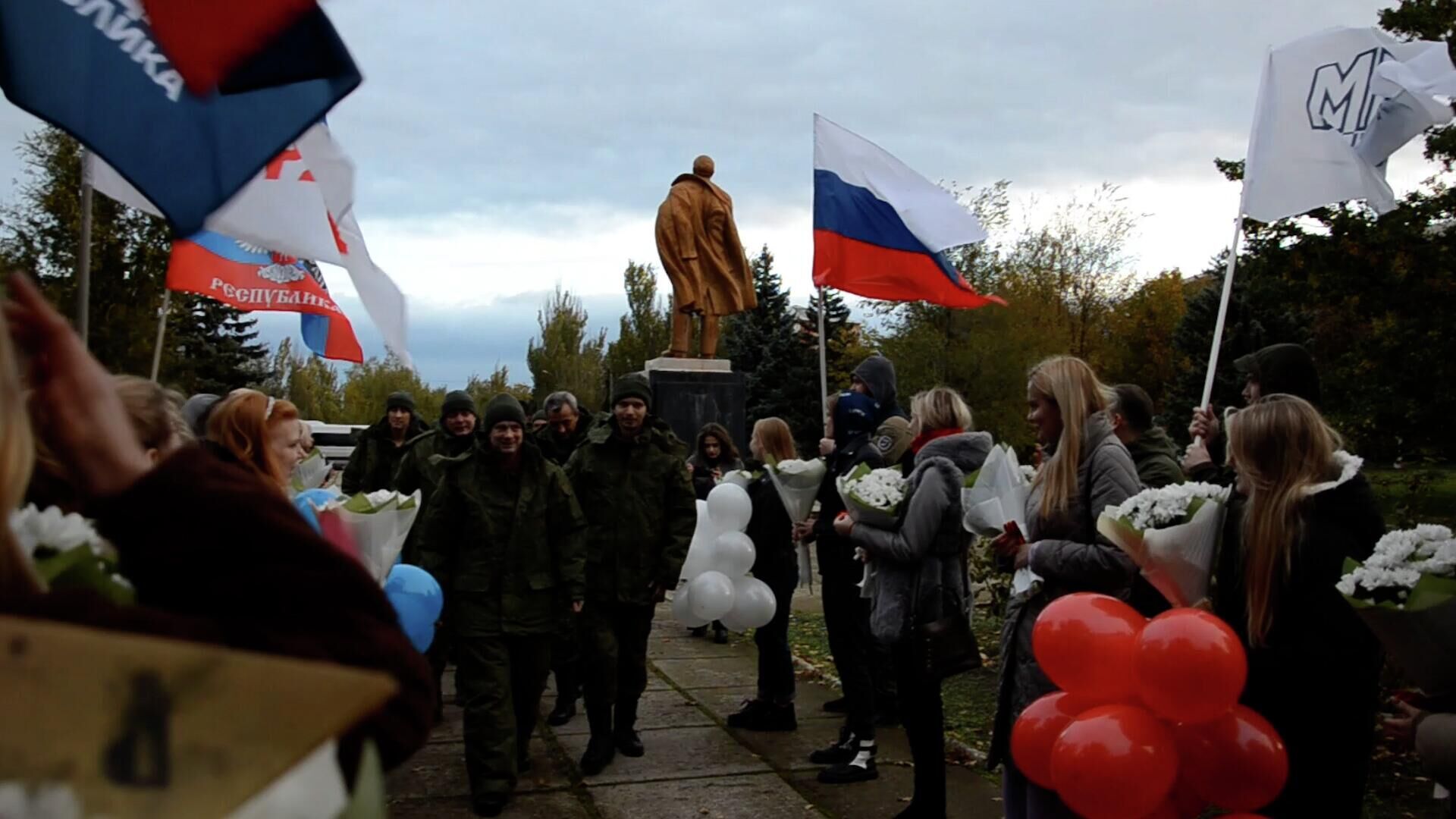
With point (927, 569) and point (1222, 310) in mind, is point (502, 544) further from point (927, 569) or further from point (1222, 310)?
point (1222, 310)

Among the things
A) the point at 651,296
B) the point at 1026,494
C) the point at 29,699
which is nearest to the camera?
the point at 29,699

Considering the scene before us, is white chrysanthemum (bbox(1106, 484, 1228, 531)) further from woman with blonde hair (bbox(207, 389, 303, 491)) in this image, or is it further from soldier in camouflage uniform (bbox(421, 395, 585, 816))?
soldier in camouflage uniform (bbox(421, 395, 585, 816))

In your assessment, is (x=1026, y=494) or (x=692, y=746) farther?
(x=692, y=746)

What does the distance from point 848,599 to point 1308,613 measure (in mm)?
3565

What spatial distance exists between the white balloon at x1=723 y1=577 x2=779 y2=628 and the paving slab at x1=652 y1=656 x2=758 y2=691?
1105 mm

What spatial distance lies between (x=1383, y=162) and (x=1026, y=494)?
285 centimetres

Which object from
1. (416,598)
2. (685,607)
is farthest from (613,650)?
(416,598)

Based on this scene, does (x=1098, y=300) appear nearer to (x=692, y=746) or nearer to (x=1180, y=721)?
(x=692, y=746)

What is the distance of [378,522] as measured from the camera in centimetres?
483

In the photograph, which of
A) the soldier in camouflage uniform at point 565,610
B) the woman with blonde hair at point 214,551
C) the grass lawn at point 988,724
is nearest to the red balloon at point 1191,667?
the grass lawn at point 988,724

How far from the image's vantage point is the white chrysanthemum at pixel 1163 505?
361cm

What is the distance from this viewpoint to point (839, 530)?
225 inches

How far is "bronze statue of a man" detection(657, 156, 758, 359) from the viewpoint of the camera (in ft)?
46.8

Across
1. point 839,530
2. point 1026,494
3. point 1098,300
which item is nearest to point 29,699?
point 1026,494
